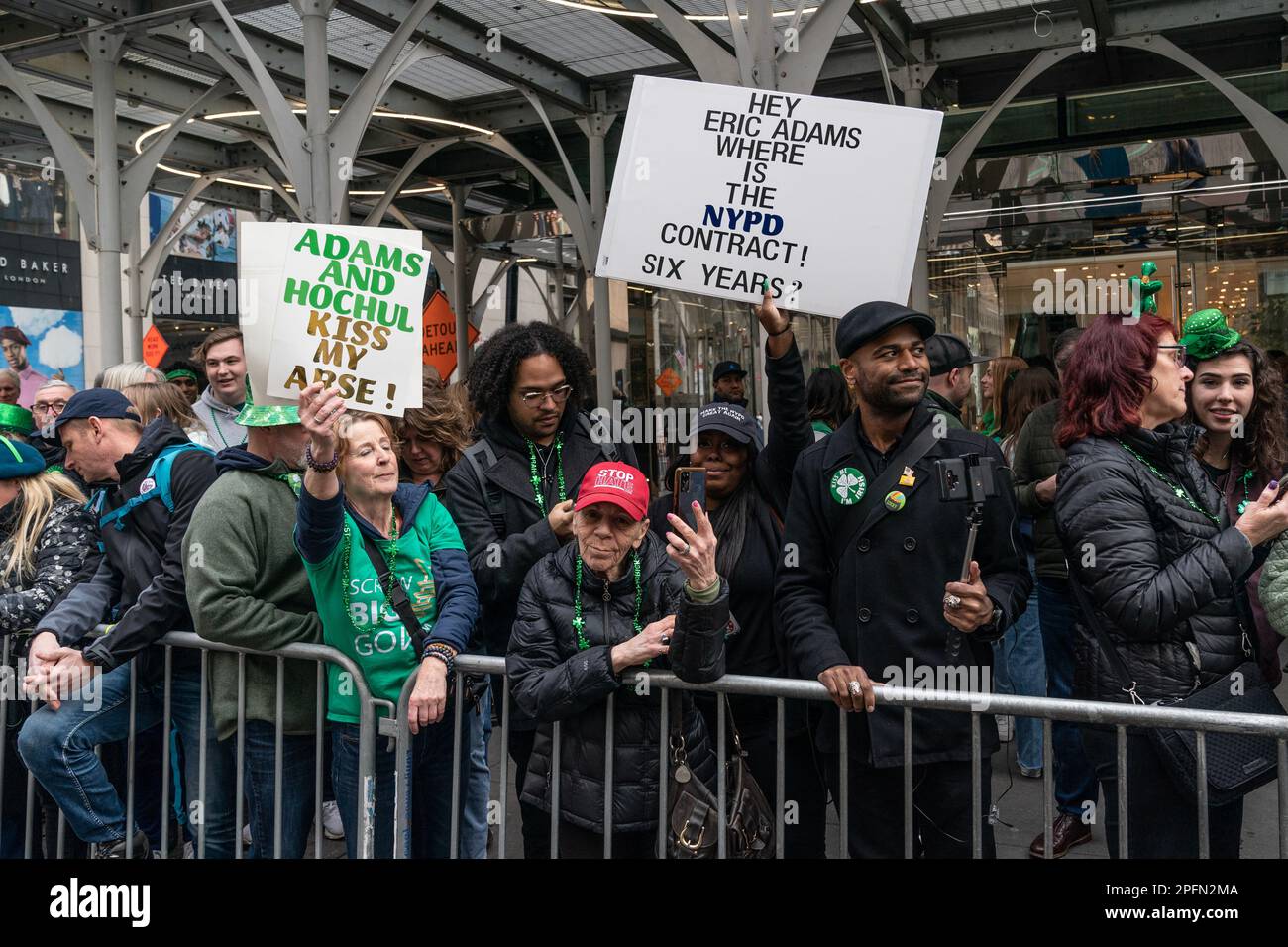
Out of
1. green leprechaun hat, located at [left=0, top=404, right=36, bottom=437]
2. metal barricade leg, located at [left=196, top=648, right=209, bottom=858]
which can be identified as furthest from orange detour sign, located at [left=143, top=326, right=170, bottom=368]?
metal barricade leg, located at [left=196, top=648, right=209, bottom=858]

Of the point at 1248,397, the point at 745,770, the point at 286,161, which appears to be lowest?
the point at 745,770

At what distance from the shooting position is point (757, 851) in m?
2.99

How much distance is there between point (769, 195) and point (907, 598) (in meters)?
1.34

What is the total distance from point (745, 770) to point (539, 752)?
1.93ft

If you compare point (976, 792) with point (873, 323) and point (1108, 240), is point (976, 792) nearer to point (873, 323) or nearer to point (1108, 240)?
point (873, 323)

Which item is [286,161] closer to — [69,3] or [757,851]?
[69,3]

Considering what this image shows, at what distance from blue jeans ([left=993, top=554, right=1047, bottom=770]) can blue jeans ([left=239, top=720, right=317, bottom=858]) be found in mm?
3462

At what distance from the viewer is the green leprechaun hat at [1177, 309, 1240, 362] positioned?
3.13 metres

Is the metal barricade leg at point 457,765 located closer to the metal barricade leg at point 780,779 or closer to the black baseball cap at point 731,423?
the metal barricade leg at point 780,779

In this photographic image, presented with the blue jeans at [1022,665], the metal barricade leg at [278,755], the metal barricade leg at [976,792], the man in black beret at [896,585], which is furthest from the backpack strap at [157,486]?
the blue jeans at [1022,665]

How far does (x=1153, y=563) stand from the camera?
2.67 meters

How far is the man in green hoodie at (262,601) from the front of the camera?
3.30m

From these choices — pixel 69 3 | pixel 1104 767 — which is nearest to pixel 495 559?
Answer: pixel 1104 767

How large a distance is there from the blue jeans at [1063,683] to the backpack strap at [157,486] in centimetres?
346
